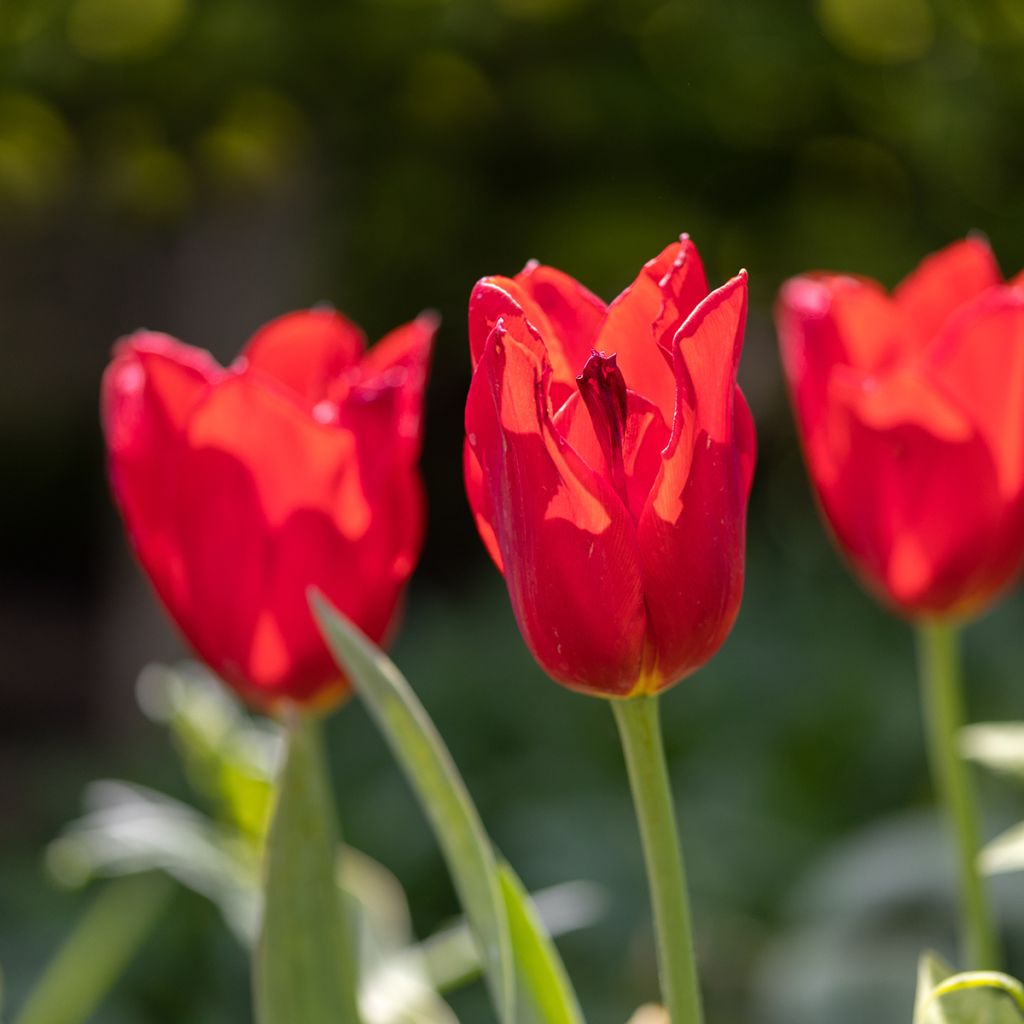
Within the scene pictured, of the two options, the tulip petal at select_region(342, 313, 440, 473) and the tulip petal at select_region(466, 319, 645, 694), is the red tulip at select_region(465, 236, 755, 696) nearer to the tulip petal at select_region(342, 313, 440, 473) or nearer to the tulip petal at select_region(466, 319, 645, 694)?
the tulip petal at select_region(466, 319, 645, 694)

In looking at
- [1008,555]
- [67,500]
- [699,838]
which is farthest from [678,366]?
[67,500]

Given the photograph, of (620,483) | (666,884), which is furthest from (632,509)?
(666,884)

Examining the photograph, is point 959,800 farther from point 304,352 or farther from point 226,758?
point 226,758

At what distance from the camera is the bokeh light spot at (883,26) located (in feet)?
6.35

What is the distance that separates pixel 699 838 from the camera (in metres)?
1.74

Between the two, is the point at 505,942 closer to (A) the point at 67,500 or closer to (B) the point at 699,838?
(B) the point at 699,838

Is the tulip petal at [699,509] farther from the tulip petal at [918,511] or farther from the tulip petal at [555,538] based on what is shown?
the tulip petal at [918,511]

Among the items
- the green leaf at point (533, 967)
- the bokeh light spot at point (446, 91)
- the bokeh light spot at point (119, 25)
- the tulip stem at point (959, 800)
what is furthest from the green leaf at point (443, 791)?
the bokeh light spot at point (446, 91)

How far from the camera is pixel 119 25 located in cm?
206

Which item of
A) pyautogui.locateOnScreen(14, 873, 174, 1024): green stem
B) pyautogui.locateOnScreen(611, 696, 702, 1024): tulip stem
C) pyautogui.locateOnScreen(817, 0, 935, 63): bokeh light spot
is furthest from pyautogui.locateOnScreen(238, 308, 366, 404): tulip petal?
pyautogui.locateOnScreen(817, 0, 935, 63): bokeh light spot

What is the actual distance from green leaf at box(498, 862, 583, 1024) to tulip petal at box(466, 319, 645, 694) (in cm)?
10

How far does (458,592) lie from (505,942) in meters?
2.75

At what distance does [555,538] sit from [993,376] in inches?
11.2

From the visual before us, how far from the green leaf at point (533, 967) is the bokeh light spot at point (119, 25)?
1.81m
